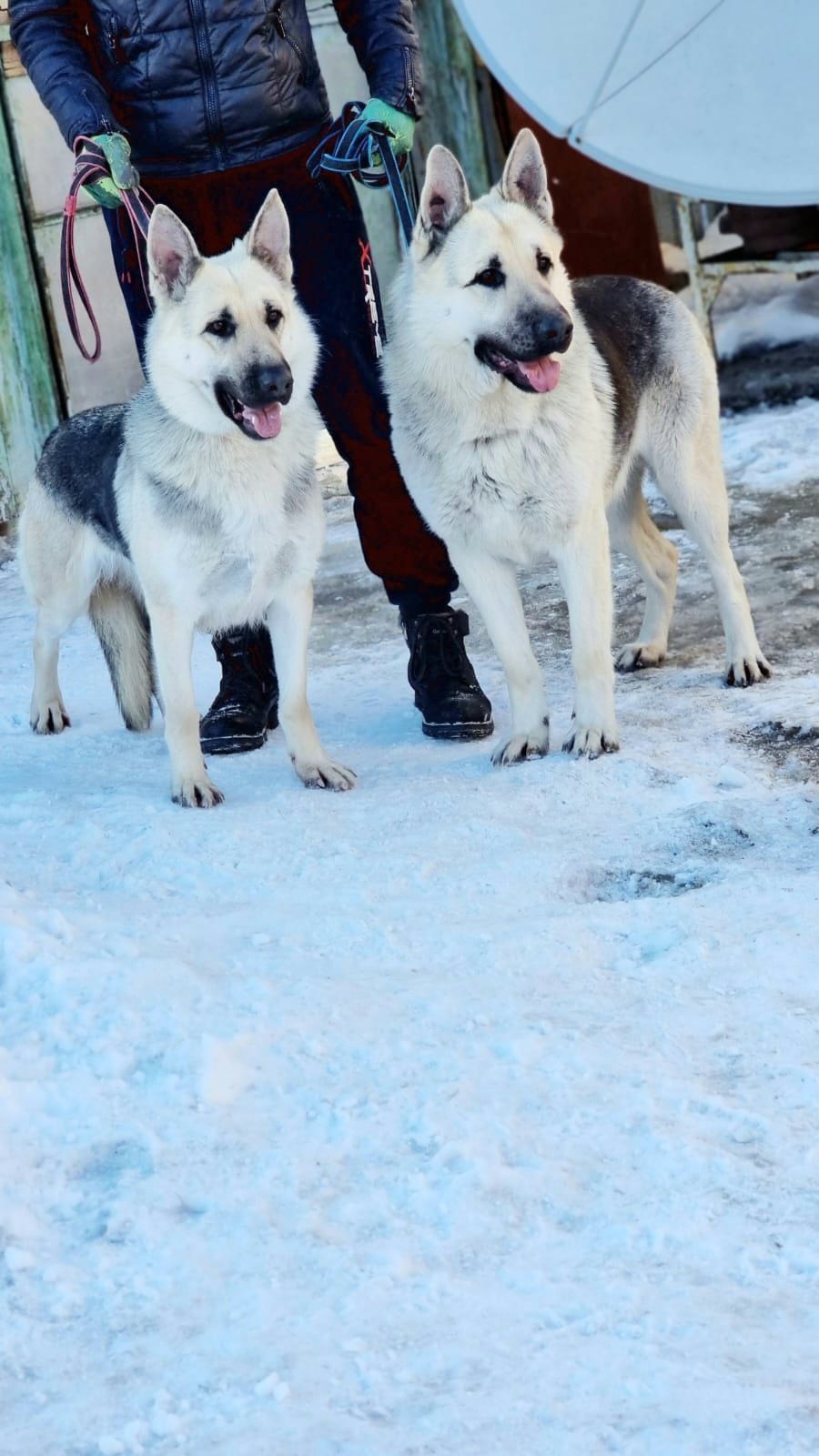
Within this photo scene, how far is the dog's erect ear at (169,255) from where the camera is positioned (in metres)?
3.26

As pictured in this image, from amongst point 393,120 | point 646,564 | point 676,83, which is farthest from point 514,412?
point 676,83

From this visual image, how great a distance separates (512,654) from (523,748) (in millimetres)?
218

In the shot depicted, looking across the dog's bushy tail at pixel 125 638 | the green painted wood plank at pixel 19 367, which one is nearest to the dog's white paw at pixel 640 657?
the dog's bushy tail at pixel 125 638

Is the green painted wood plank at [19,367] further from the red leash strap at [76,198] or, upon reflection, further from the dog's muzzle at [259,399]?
the dog's muzzle at [259,399]

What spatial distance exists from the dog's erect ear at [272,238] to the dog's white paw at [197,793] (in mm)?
1126

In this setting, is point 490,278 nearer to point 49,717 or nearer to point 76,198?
point 76,198

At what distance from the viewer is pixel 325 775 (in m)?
3.62

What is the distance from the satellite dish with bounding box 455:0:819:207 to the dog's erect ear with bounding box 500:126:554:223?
1154 millimetres

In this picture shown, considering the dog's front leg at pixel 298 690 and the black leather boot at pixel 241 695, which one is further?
the black leather boot at pixel 241 695

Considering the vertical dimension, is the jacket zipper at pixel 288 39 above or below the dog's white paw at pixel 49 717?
above

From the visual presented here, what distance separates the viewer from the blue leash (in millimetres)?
3508

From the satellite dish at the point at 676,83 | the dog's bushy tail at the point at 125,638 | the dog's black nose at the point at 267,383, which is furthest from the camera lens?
the satellite dish at the point at 676,83

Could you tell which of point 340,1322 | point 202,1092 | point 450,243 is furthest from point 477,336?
point 340,1322

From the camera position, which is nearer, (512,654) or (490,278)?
(490,278)
